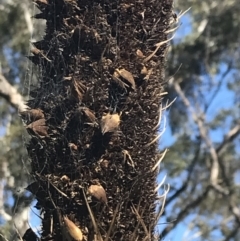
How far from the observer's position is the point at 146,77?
2.82 meters

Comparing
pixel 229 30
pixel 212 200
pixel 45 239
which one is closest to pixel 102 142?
pixel 45 239

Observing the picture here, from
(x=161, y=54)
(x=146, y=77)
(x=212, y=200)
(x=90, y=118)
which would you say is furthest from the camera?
(x=212, y=200)

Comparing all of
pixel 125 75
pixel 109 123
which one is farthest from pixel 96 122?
pixel 125 75

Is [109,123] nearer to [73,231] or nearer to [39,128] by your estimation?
[39,128]

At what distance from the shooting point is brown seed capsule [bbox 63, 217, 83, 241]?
2494mm

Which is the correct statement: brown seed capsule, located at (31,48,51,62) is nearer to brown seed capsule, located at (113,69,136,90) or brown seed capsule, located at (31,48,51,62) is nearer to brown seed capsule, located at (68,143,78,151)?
brown seed capsule, located at (113,69,136,90)

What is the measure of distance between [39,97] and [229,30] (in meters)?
13.2

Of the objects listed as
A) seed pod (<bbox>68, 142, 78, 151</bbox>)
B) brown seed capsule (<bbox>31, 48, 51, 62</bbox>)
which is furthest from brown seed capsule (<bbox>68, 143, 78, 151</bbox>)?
brown seed capsule (<bbox>31, 48, 51, 62</bbox>)

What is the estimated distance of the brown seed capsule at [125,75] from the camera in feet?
8.90

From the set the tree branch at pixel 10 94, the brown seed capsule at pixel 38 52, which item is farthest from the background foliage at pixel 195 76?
the brown seed capsule at pixel 38 52

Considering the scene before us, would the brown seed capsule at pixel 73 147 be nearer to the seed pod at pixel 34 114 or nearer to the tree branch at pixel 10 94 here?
the seed pod at pixel 34 114

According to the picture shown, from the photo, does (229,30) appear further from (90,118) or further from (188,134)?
(90,118)

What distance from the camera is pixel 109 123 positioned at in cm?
261

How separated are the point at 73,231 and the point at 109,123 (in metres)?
0.46
